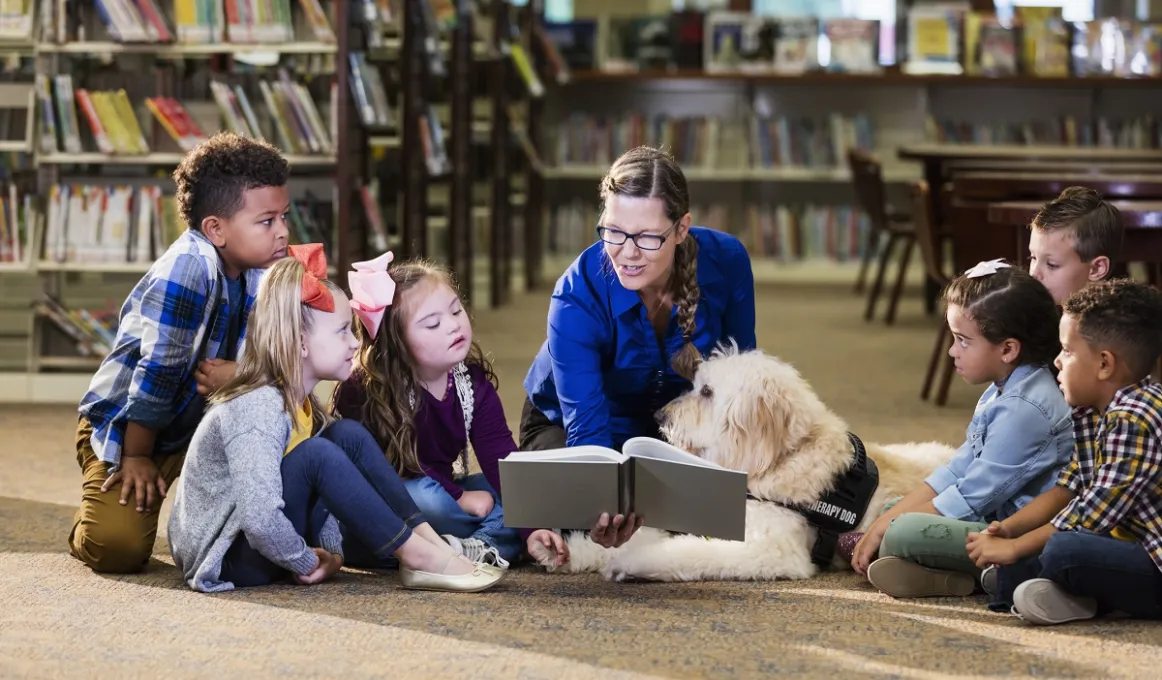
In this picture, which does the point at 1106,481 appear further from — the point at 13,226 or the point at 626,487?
the point at 13,226

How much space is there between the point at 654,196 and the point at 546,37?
6495mm

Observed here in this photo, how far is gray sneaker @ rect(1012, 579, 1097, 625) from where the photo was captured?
241 cm

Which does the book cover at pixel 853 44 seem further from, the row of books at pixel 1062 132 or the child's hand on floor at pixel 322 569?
the child's hand on floor at pixel 322 569

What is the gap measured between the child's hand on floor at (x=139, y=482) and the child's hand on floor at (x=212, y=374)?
0.64ft

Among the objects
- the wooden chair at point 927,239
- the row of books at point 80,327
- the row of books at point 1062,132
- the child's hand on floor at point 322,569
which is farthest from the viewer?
the row of books at point 1062,132

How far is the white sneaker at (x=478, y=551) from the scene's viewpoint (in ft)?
9.17

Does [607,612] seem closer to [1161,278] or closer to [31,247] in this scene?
[1161,278]

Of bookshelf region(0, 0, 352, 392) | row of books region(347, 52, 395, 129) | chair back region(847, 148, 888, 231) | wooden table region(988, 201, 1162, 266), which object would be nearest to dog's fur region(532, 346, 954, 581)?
wooden table region(988, 201, 1162, 266)

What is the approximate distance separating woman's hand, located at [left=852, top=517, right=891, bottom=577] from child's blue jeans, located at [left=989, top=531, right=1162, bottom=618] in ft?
1.19

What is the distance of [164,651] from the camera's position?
2.25m

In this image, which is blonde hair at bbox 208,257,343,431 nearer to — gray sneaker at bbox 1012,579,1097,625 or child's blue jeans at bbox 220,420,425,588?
child's blue jeans at bbox 220,420,425,588

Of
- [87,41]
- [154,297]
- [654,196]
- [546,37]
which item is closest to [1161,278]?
[654,196]

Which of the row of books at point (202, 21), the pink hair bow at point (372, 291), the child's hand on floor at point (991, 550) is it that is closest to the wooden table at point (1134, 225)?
the child's hand on floor at point (991, 550)

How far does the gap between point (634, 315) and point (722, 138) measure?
6.82 metres
